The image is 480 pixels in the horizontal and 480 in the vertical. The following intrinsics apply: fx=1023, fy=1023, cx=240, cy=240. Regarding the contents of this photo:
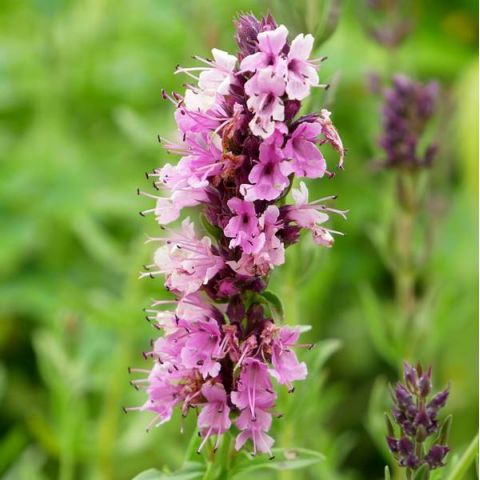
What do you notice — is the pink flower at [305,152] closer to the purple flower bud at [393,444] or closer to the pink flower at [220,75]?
the pink flower at [220,75]

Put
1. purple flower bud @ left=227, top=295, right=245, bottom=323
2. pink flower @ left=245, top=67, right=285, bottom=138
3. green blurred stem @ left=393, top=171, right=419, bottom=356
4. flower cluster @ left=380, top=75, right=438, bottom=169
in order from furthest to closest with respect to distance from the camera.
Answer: green blurred stem @ left=393, top=171, right=419, bottom=356 → flower cluster @ left=380, top=75, right=438, bottom=169 → purple flower bud @ left=227, top=295, right=245, bottom=323 → pink flower @ left=245, top=67, right=285, bottom=138

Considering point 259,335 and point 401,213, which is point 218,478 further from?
point 401,213

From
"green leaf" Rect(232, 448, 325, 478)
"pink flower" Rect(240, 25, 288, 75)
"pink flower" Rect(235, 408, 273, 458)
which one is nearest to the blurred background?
"green leaf" Rect(232, 448, 325, 478)

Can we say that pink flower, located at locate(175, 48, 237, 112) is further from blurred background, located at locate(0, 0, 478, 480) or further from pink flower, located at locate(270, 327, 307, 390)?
blurred background, located at locate(0, 0, 478, 480)

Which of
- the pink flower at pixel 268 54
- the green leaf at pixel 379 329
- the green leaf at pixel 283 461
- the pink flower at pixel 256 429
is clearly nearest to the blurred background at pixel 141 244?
the green leaf at pixel 379 329

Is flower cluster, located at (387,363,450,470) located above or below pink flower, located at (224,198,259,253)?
below

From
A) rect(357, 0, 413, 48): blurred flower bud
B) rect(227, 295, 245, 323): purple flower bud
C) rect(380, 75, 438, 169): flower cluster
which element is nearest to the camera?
rect(227, 295, 245, 323): purple flower bud

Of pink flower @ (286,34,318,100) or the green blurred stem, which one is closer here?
pink flower @ (286,34,318,100)
